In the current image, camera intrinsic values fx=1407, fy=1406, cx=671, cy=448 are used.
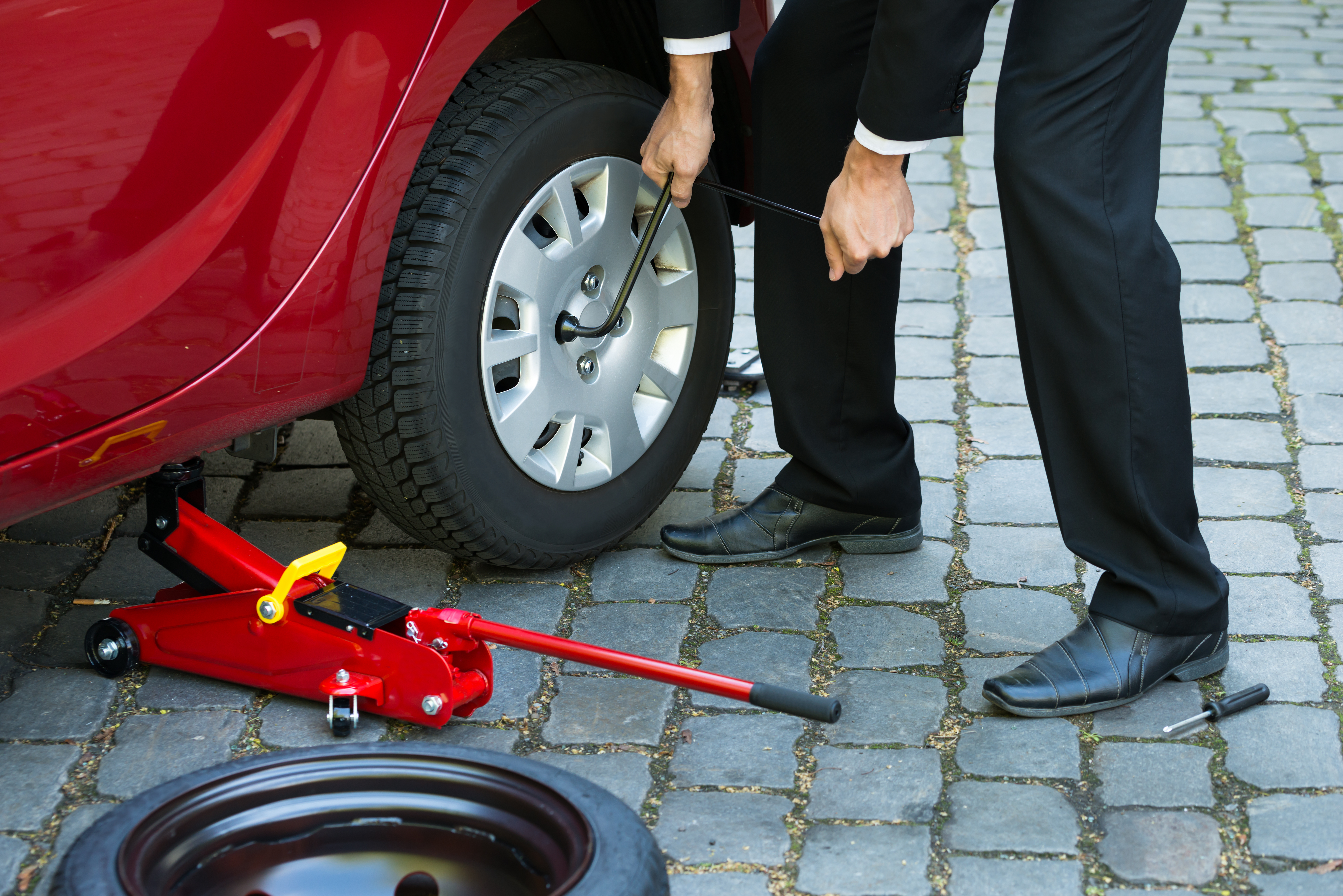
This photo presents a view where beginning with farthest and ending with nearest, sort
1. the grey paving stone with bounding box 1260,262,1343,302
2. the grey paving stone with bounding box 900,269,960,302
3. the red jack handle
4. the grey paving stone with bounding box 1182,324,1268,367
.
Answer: the grey paving stone with bounding box 900,269,960,302 < the grey paving stone with bounding box 1260,262,1343,302 < the grey paving stone with bounding box 1182,324,1268,367 < the red jack handle

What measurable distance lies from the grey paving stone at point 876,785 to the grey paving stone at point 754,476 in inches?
35.5

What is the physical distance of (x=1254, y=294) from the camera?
3811 millimetres

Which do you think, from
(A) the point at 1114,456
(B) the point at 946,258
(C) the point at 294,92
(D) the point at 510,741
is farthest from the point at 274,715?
(B) the point at 946,258

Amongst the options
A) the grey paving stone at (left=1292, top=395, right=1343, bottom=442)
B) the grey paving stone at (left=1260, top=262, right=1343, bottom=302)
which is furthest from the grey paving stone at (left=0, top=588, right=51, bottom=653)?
the grey paving stone at (left=1260, top=262, right=1343, bottom=302)

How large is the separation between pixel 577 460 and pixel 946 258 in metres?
2.03

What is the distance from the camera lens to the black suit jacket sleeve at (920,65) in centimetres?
193

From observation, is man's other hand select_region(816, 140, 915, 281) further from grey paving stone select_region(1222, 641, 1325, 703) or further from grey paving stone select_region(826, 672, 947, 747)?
grey paving stone select_region(1222, 641, 1325, 703)

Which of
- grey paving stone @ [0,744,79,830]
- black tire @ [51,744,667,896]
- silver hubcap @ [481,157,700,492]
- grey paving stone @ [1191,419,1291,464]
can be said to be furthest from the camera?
grey paving stone @ [1191,419,1291,464]

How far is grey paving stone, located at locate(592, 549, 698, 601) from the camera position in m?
2.53

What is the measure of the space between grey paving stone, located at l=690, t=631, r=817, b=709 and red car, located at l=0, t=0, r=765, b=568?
1.17 ft

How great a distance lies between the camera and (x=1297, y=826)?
1.86 metres

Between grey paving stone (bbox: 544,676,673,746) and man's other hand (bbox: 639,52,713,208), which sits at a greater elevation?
man's other hand (bbox: 639,52,713,208)

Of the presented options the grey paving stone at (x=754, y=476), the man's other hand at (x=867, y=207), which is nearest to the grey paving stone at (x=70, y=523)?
the grey paving stone at (x=754, y=476)

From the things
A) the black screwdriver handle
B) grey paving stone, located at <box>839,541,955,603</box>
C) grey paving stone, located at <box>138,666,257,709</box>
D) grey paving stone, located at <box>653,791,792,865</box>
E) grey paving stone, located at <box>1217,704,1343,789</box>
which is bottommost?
grey paving stone, located at <box>1217,704,1343,789</box>
